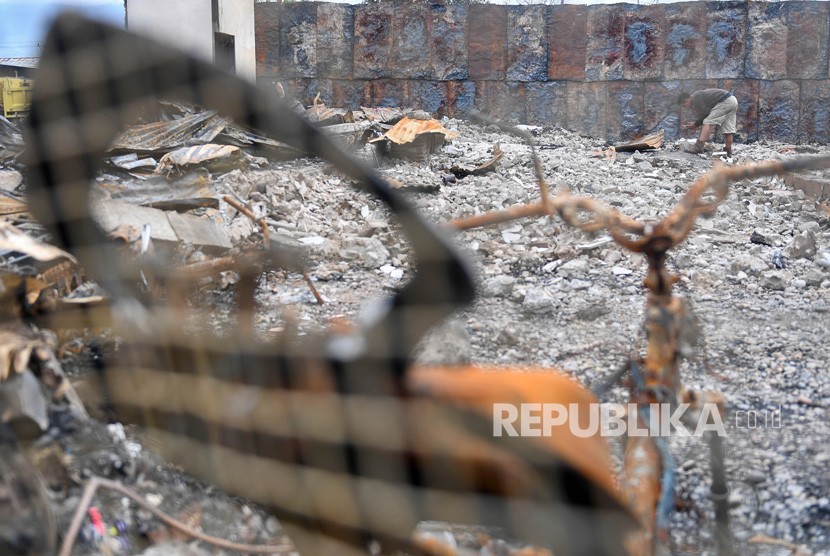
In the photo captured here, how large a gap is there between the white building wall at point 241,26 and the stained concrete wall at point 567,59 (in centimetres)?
89

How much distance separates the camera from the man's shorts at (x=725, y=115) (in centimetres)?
889

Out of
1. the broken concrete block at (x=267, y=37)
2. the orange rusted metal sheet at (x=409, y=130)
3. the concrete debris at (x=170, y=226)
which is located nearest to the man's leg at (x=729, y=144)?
the orange rusted metal sheet at (x=409, y=130)

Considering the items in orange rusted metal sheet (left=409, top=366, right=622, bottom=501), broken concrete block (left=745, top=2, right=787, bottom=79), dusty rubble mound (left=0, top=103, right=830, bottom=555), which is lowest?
dusty rubble mound (left=0, top=103, right=830, bottom=555)

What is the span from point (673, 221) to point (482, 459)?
71cm

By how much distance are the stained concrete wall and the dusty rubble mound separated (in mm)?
3163

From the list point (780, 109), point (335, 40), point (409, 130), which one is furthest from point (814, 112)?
point (335, 40)

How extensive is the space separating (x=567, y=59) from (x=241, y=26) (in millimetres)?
4356

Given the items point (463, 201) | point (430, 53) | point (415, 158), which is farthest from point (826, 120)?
point (463, 201)

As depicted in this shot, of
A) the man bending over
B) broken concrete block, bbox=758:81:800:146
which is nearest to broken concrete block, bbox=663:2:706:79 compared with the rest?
broken concrete block, bbox=758:81:800:146

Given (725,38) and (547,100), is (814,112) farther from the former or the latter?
(547,100)

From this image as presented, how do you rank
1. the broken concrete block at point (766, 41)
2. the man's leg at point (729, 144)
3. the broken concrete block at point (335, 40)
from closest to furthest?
1. the man's leg at point (729, 144)
2. the broken concrete block at point (766, 41)
3. the broken concrete block at point (335, 40)

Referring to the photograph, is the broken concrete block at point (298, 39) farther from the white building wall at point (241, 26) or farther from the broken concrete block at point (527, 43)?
the broken concrete block at point (527, 43)

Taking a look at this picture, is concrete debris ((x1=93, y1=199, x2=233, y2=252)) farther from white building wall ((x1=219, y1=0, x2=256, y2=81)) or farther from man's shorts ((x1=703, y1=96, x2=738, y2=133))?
man's shorts ((x1=703, y1=96, x2=738, y2=133))

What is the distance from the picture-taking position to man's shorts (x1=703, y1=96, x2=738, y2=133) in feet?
29.2
